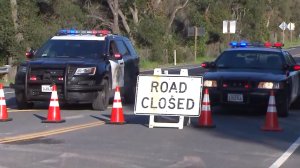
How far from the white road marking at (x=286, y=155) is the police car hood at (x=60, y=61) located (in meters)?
6.10

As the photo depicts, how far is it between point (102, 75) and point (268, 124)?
4.67m

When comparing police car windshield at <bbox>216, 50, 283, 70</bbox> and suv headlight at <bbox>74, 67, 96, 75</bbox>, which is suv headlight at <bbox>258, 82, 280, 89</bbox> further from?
suv headlight at <bbox>74, 67, 96, 75</bbox>

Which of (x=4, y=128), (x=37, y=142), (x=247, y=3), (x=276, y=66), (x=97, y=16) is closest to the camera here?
(x=37, y=142)

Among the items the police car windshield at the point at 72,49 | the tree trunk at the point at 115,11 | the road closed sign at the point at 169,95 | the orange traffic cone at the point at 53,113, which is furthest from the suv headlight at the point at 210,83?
the tree trunk at the point at 115,11

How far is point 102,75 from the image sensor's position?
1752 centimetres

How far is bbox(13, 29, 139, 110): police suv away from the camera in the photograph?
671 inches

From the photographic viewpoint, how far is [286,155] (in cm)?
1134

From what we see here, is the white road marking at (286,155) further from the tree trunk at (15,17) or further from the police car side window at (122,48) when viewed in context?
the tree trunk at (15,17)

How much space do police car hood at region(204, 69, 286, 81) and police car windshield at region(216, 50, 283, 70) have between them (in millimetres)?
322

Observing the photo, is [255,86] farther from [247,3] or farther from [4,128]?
[247,3]

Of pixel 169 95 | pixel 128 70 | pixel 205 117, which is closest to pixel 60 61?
pixel 128 70

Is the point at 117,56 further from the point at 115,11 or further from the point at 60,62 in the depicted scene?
the point at 115,11

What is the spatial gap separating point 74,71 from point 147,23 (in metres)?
39.4

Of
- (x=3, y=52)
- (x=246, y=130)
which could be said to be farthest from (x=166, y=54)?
(x=246, y=130)
